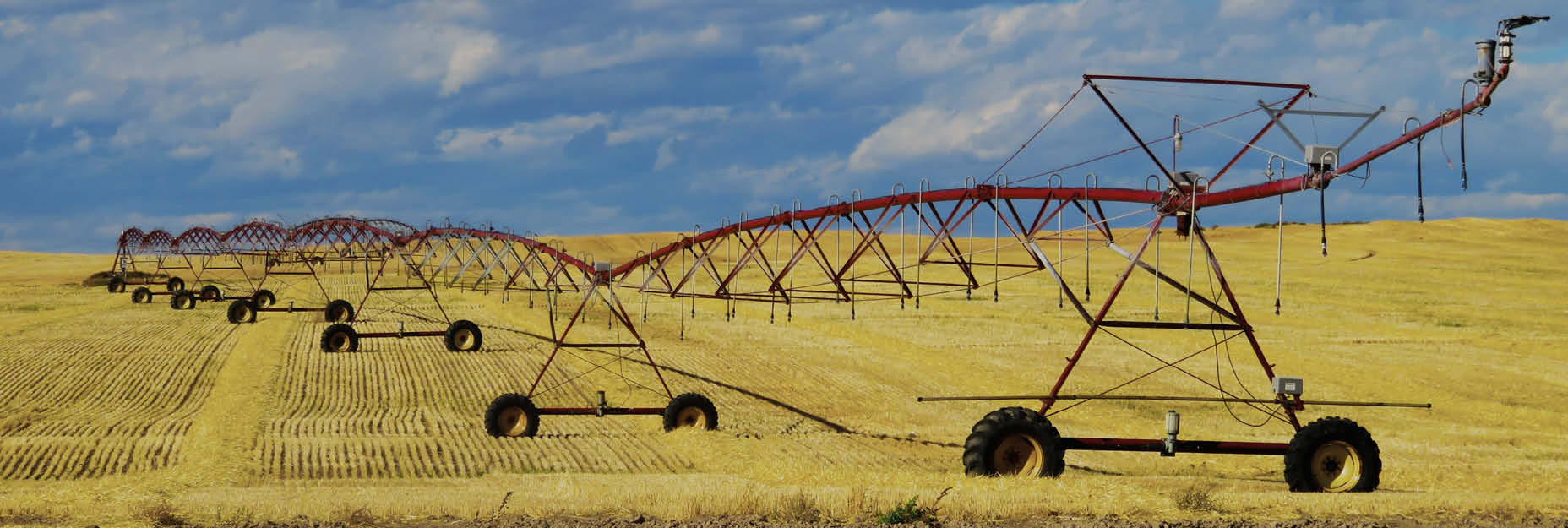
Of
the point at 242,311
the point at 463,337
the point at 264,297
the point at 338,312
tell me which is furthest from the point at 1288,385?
the point at 264,297

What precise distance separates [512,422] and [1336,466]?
1912 cm

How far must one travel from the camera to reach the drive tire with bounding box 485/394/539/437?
1246 inches

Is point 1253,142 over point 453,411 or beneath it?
over

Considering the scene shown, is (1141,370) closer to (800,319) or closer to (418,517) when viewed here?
(800,319)

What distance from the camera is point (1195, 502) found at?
1695 cm

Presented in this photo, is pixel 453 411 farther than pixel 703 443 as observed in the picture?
Yes

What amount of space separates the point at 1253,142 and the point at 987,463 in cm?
741

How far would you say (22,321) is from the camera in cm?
6353

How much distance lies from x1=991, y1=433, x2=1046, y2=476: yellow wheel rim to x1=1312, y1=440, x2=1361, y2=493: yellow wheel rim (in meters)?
4.41

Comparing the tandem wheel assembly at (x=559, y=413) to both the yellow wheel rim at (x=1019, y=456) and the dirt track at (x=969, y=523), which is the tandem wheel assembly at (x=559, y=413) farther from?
the dirt track at (x=969, y=523)

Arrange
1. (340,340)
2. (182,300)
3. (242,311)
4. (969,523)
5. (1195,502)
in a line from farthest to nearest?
(182,300) → (242,311) → (340,340) → (1195,502) → (969,523)

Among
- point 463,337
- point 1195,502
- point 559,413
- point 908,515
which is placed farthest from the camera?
point 463,337

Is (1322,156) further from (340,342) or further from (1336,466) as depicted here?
(340,342)

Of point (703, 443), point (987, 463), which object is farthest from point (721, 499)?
point (703, 443)
